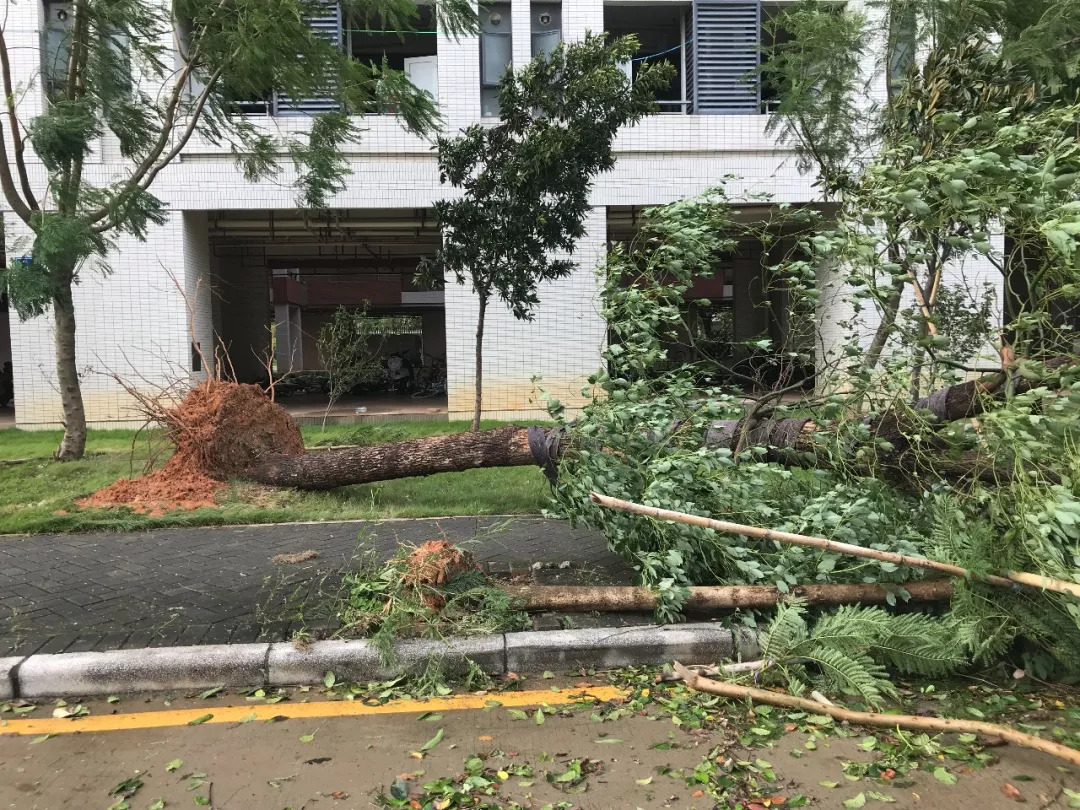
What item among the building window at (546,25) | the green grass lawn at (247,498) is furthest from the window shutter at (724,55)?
the green grass lawn at (247,498)

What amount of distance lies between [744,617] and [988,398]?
65.9 inches

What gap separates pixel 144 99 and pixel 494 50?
6.50m

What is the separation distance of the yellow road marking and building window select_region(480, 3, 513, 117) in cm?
1113

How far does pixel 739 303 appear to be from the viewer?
1950 centimetres

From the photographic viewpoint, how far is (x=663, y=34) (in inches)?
546

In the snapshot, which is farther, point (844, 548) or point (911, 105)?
point (911, 105)

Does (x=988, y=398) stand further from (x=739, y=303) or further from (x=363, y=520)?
(x=739, y=303)

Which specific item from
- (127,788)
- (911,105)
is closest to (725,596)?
(127,788)

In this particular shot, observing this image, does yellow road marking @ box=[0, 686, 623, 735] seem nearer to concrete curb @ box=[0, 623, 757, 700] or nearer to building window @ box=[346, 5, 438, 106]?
concrete curb @ box=[0, 623, 757, 700]

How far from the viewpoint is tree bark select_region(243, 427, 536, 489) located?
5984 millimetres

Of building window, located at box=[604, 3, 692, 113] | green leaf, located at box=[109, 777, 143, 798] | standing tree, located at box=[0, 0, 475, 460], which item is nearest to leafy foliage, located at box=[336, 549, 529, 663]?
green leaf, located at box=[109, 777, 143, 798]

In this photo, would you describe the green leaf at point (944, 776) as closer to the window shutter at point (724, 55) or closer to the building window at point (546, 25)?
the window shutter at point (724, 55)

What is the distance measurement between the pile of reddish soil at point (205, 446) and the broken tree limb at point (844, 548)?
436 centimetres

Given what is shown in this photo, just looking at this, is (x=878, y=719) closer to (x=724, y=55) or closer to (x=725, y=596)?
(x=725, y=596)
